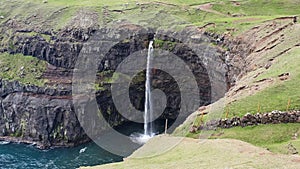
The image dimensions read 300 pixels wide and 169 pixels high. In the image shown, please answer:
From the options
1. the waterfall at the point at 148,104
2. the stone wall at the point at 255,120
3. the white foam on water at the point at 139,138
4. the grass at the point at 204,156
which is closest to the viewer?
the grass at the point at 204,156

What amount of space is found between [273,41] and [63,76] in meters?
46.8

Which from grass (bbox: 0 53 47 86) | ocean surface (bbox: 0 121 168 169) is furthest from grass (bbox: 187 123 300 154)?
grass (bbox: 0 53 47 86)

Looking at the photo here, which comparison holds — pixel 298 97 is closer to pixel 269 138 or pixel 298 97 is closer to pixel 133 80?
pixel 269 138

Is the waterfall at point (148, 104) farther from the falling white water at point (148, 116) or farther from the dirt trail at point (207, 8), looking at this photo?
the dirt trail at point (207, 8)

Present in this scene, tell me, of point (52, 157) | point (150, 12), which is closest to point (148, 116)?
point (52, 157)

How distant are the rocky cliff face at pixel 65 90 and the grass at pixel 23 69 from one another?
1229mm

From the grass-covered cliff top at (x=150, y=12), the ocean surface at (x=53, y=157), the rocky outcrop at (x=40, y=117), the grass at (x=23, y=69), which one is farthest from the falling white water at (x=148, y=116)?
the grass at (x=23, y=69)

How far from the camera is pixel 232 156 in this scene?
2712cm

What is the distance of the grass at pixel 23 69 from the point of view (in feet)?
279

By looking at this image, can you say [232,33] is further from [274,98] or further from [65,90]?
[65,90]

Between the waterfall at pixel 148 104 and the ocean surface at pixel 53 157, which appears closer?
the ocean surface at pixel 53 157

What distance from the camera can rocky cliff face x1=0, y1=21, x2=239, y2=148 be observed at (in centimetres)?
7775

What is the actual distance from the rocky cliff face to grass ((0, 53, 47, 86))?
48.4 inches

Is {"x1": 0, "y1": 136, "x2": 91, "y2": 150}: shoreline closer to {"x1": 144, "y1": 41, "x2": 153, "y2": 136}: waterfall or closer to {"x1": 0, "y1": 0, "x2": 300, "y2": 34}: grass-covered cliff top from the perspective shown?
{"x1": 144, "y1": 41, "x2": 153, "y2": 136}: waterfall
